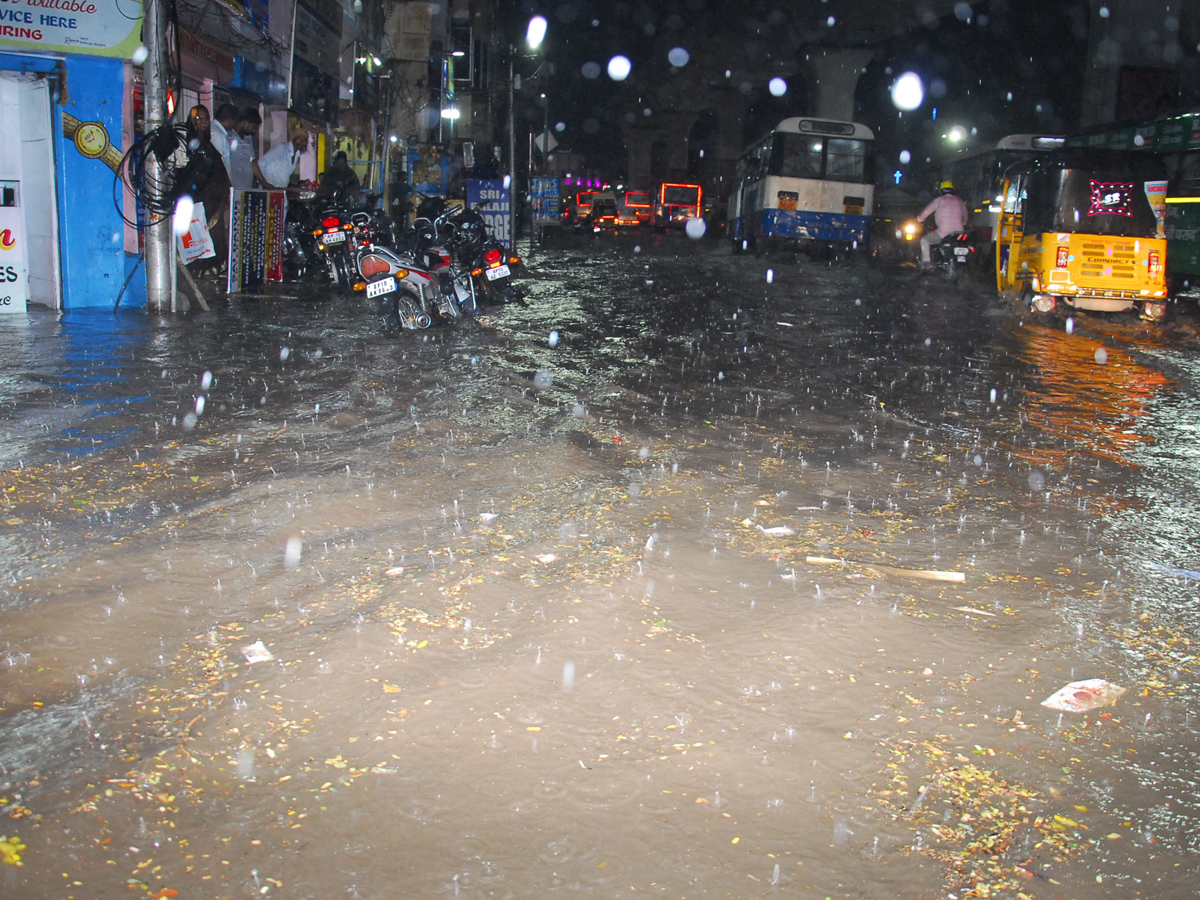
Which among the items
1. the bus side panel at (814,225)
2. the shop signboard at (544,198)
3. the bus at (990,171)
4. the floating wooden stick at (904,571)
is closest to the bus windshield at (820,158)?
the bus side panel at (814,225)

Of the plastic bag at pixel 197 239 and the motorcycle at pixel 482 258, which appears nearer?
the plastic bag at pixel 197 239

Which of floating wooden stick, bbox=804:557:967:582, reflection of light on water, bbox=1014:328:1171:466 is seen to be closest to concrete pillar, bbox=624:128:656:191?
reflection of light on water, bbox=1014:328:1171:466

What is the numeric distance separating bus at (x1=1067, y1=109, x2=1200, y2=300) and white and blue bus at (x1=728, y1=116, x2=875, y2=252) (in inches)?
318

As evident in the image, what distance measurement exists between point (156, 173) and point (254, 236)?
3056 mm

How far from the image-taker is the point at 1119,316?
15.4 m

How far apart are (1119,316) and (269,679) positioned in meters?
15.5

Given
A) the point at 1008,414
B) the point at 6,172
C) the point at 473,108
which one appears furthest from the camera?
the point at 473,108

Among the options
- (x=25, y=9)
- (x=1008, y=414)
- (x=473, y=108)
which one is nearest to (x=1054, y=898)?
(x=1008, y=414)

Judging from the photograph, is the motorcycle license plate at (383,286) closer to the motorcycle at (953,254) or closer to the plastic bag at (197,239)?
the plastic bag at (197,239)

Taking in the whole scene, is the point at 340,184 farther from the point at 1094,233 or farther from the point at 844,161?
the point at 844,161

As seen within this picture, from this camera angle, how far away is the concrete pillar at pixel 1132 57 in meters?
36.3

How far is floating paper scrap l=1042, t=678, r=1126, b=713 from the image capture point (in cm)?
323

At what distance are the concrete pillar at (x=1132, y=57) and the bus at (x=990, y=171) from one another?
7.80 meters

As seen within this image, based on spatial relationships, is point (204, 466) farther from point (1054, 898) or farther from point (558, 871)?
point (1054, 898)
